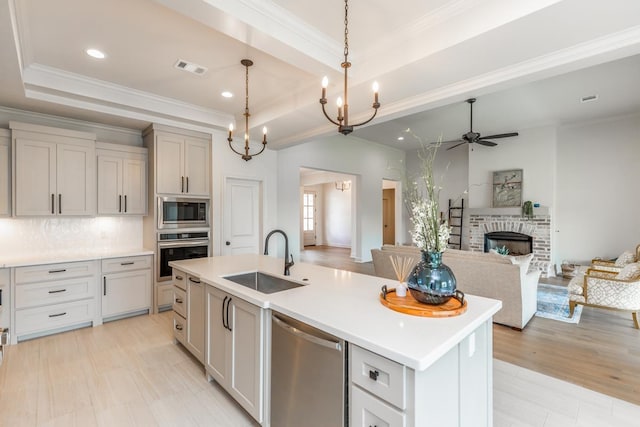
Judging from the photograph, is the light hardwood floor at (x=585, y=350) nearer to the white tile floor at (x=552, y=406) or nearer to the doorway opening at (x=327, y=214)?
the white tile floor at (x=552, y=406)

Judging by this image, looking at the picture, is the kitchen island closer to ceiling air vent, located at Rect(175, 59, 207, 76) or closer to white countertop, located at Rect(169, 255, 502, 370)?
white countertop, located at Rect(169, 255, 502, 370)

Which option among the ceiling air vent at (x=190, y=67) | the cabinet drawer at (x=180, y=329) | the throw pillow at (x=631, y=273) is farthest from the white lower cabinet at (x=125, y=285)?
the throw pillow at (x=631, y=273)

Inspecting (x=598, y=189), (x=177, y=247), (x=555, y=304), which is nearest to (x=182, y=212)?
(x=177, y=247)

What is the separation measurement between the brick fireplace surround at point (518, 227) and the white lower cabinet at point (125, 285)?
682 cm

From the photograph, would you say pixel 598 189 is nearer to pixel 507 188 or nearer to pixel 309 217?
pixel 507 188

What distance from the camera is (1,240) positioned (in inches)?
139

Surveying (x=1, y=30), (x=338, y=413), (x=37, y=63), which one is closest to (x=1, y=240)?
(x=37, y=63)

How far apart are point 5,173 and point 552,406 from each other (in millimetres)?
5654

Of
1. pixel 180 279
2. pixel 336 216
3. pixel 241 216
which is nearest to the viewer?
pixel 180 279

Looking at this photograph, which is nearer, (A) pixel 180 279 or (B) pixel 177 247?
(A) pixel 180 279

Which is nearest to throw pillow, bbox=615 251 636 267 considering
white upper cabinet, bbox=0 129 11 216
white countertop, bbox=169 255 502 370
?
white countertop, bbox=169 255 502 370

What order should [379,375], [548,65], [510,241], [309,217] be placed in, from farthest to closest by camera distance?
[309,217], [510,241], [548,65], [379,375]

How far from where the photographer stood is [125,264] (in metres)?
3.93

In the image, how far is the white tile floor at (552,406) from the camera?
199 centimetres
